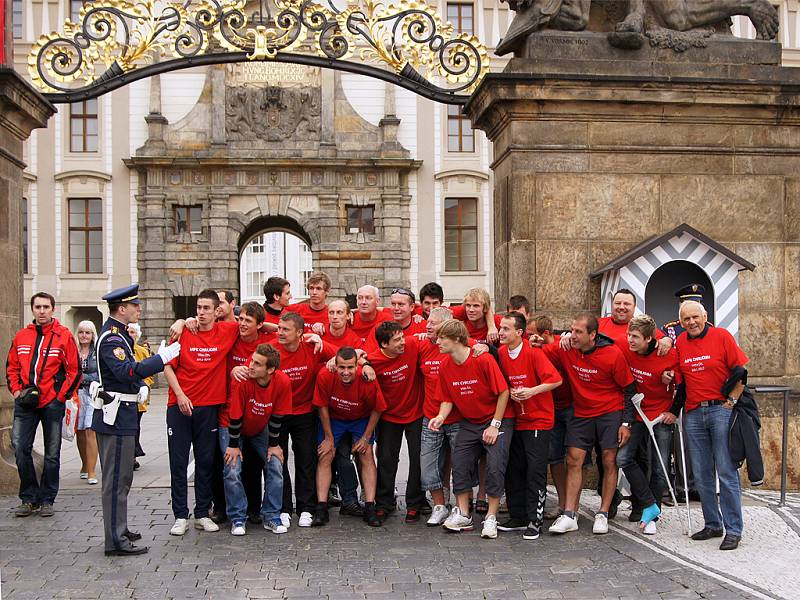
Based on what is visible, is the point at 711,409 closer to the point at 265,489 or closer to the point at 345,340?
the point at 345,340

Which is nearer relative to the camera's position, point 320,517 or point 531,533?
point 531,533

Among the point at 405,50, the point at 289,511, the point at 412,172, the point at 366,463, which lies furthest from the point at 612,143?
the point at 412,172

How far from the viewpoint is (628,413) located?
823 cm

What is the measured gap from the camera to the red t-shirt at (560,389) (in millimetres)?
8336

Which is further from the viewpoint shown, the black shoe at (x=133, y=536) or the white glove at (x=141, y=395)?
the white glove at (x=141, y=395)

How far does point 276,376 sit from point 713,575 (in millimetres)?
3636

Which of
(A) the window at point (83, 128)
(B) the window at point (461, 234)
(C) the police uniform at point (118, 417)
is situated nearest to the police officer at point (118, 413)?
(C) the police uniform at point (118, 417)

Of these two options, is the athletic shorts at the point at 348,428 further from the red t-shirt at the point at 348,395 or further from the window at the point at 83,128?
the window at the point at 83,128

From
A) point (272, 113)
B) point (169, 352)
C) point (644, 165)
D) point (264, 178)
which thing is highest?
point (272, 113)

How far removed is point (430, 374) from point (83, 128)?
31.0 metres

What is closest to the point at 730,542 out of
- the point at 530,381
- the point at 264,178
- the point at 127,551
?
the point at 530,381

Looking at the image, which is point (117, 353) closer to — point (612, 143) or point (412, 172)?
point (612, 143)

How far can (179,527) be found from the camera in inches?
316

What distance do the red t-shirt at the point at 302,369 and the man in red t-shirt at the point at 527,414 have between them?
1552mm
